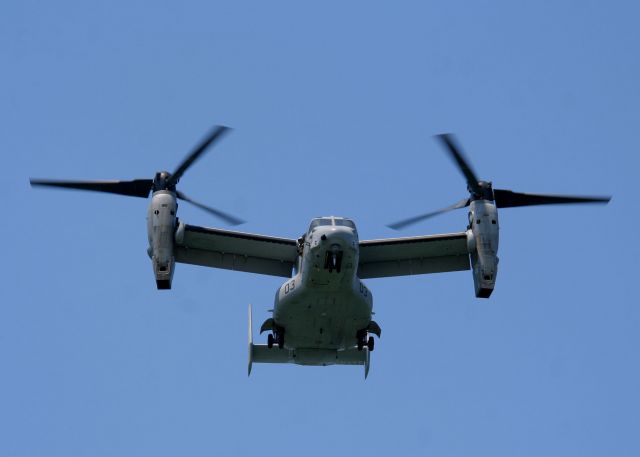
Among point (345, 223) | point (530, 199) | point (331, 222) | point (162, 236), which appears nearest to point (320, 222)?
point (331, 222)

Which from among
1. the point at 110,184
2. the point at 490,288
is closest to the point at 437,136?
the point at 490,288

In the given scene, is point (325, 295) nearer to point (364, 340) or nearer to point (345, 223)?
point (345, 223)

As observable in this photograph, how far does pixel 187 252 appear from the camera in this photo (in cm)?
2781

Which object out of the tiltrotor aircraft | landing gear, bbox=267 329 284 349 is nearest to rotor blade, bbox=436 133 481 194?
the tiltrotor aircraft

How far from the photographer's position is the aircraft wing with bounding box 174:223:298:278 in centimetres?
2714

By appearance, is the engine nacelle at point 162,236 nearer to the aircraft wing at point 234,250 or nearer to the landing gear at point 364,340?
the aircraft wing at point 234,250

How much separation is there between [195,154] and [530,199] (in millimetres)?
8356

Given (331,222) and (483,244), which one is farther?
(483,244)

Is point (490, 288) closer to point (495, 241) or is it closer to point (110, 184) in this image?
point (495, 241)

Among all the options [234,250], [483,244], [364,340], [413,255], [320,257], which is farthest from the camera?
[413,255]

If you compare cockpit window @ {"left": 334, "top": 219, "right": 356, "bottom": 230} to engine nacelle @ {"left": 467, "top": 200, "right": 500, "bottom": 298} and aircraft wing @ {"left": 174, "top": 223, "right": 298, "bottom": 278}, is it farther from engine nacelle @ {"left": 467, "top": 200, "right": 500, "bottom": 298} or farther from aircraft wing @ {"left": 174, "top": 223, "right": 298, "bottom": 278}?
engine nacelle @ {"left": 467, "top": 200, "right": 500, "bottom": 298}

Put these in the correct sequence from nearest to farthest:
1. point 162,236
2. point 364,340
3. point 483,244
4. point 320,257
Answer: point 320,257 < point 162,236 < point 483,244 < point 364,340

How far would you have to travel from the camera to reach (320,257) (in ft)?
80.5

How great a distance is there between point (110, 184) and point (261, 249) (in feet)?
13.1
